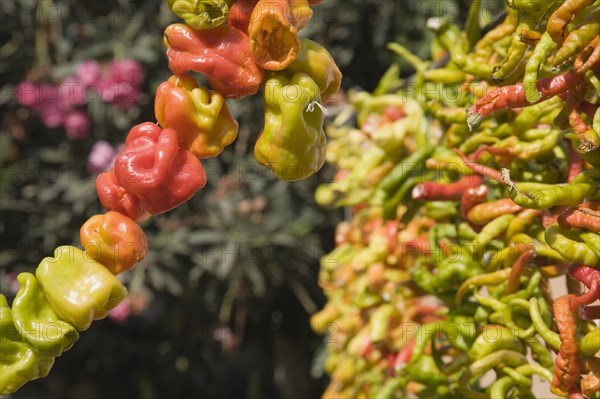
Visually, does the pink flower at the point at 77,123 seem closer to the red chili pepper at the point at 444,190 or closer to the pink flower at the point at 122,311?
the pink flower at the point at 122,311

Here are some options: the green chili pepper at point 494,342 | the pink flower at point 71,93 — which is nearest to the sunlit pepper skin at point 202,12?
the green chili pepper at point 494,342

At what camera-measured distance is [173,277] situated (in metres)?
2.51

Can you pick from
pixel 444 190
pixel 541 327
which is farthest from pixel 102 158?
pixel 541 327

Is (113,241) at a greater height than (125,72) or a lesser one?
greater

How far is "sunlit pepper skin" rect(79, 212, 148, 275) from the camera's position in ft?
2.17

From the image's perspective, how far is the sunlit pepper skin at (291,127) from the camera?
0.66 meters

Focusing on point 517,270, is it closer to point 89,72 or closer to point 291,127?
point 291,127

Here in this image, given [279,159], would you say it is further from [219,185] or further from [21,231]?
[21,231]

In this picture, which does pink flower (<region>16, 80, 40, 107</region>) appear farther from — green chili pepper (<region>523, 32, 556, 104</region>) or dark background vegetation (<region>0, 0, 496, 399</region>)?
green chili pepper (<region>523, 32, 556, 104</region>)

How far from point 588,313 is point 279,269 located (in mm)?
1936

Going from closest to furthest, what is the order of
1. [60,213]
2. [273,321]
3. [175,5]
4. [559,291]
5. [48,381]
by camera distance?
[175,5]
[559,291]
[60,213]
[48,381]
[273,321]

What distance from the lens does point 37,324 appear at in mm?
634

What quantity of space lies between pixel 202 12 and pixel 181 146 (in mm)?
123

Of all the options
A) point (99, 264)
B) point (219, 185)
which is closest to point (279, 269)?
point (219, 185)
